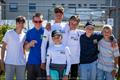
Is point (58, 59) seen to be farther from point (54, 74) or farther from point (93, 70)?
point (93, 70)

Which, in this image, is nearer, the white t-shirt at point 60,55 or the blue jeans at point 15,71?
the white t-shirt at point 60,55

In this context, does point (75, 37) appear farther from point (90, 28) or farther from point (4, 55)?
point (4, 55)

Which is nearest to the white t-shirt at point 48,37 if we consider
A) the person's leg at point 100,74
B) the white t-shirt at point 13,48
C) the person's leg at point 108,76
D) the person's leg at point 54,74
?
the person's leg at point 54,74

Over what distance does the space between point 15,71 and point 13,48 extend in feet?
1.50

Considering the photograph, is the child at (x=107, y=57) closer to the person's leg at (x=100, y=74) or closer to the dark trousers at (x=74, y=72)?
the person's leg at (x=100, y=74)

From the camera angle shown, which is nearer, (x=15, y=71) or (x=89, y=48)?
(x=89, y=48)

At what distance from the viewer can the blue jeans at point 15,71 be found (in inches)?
289

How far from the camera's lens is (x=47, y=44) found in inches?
285

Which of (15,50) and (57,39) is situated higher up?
(57,39)

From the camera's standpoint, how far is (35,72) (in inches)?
290

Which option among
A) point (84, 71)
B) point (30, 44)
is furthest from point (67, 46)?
point (30, 44)

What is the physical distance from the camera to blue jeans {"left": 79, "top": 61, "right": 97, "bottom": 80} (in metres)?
7.27

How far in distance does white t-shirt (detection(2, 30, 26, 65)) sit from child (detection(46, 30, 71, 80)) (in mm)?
687

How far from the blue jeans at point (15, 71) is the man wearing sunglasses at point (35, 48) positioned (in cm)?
14
